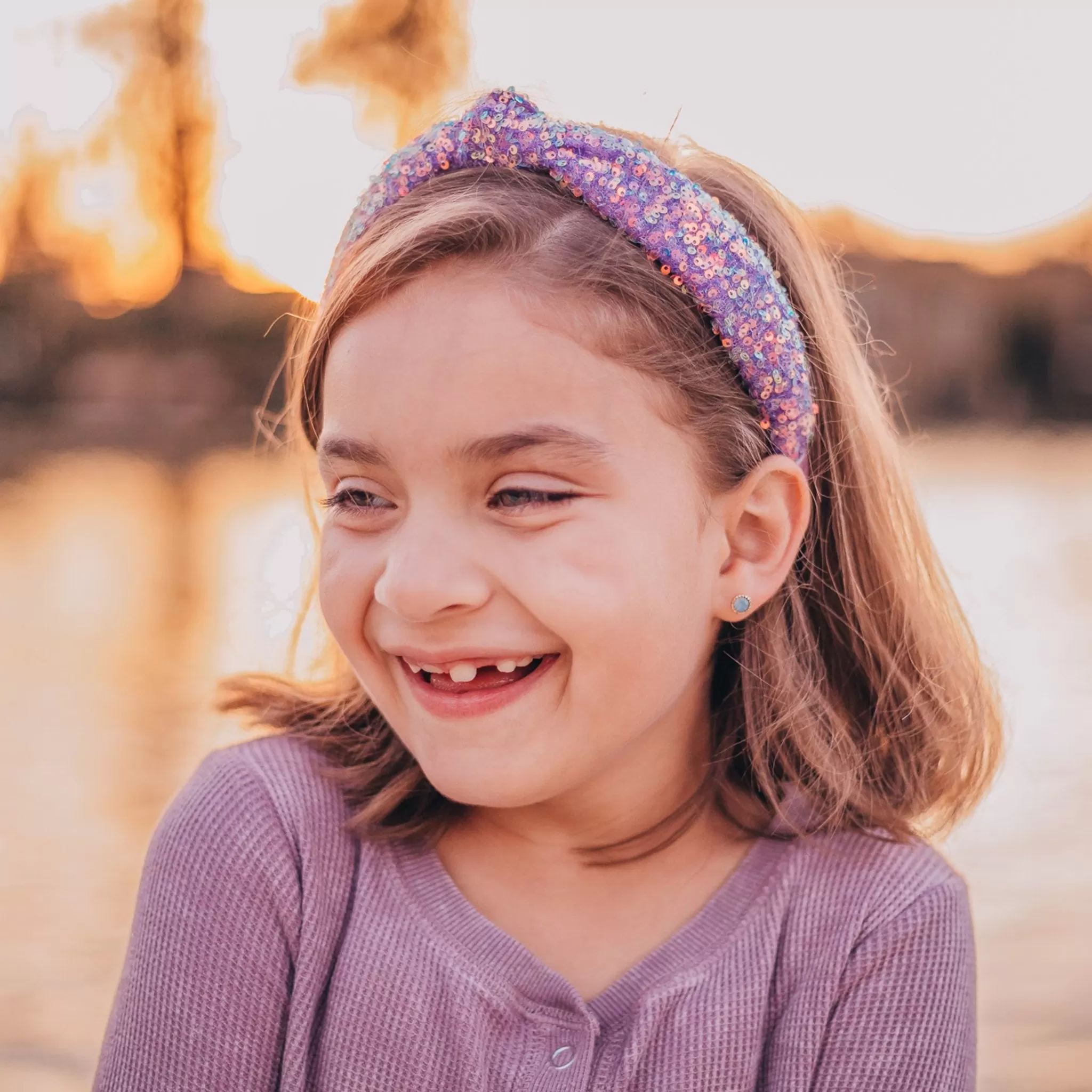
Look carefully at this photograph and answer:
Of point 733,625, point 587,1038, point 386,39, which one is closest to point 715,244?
point 733,625

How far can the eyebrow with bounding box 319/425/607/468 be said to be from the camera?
56.8 inches

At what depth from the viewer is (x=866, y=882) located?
1.64 meters

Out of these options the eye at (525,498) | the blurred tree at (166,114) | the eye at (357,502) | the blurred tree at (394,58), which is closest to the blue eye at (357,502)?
the eye at (357,502)

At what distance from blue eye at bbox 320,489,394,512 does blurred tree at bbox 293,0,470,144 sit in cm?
55

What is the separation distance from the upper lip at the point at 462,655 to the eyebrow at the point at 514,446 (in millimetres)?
196

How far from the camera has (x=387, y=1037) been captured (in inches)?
61.7

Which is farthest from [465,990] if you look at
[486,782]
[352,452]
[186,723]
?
[186,723]

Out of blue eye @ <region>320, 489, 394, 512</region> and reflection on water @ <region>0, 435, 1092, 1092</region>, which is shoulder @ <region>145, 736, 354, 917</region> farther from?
reflection on water @ <region>0, 435, 1092, 1092</region>

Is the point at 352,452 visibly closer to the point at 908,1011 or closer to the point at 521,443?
the point at 521,443

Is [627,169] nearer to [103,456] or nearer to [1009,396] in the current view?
[103,456]

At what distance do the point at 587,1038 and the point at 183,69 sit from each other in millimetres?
14586

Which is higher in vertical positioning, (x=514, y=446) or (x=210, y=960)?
(x=514, y=446)

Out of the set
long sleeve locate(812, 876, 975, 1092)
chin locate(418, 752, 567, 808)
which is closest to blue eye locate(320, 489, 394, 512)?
Answer: chin locate(418, 752, 567, 808)

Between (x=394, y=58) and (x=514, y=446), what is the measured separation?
2499mm
